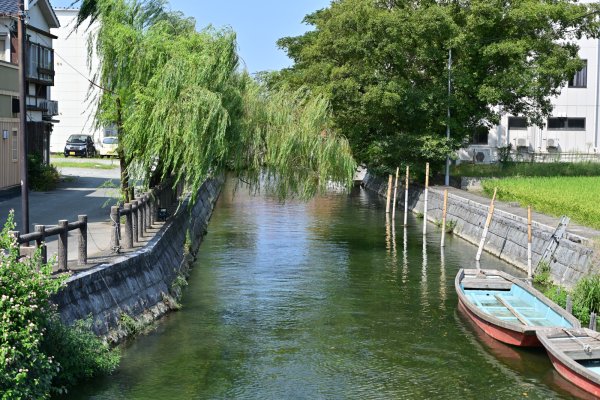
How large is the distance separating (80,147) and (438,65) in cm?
3119

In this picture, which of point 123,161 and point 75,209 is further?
point 75,209

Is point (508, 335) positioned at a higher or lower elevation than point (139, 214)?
lower

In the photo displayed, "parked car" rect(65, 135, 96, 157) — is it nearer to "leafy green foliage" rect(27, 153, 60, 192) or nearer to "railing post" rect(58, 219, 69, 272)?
"leafy green foliage" rect(27, 153, 60, 192)

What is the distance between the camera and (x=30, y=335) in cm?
1175

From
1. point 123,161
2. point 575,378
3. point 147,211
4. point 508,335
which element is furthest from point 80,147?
point 575,378

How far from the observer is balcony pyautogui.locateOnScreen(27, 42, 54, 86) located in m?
41.0

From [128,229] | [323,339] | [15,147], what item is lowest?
[323,339]

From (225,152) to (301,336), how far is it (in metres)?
8.05

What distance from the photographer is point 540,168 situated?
50.4m

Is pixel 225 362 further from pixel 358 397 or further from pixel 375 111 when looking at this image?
pixel 375 111

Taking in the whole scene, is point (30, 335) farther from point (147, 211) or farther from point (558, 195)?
point (558, 195)

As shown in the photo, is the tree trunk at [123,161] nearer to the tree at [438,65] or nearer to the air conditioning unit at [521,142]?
the tree at [438,65]

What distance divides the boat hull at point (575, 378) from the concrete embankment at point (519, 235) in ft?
22.6

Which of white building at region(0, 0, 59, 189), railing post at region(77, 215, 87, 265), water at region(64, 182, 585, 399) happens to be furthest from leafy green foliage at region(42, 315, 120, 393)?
white building at region(0, 0, 59, 189)
